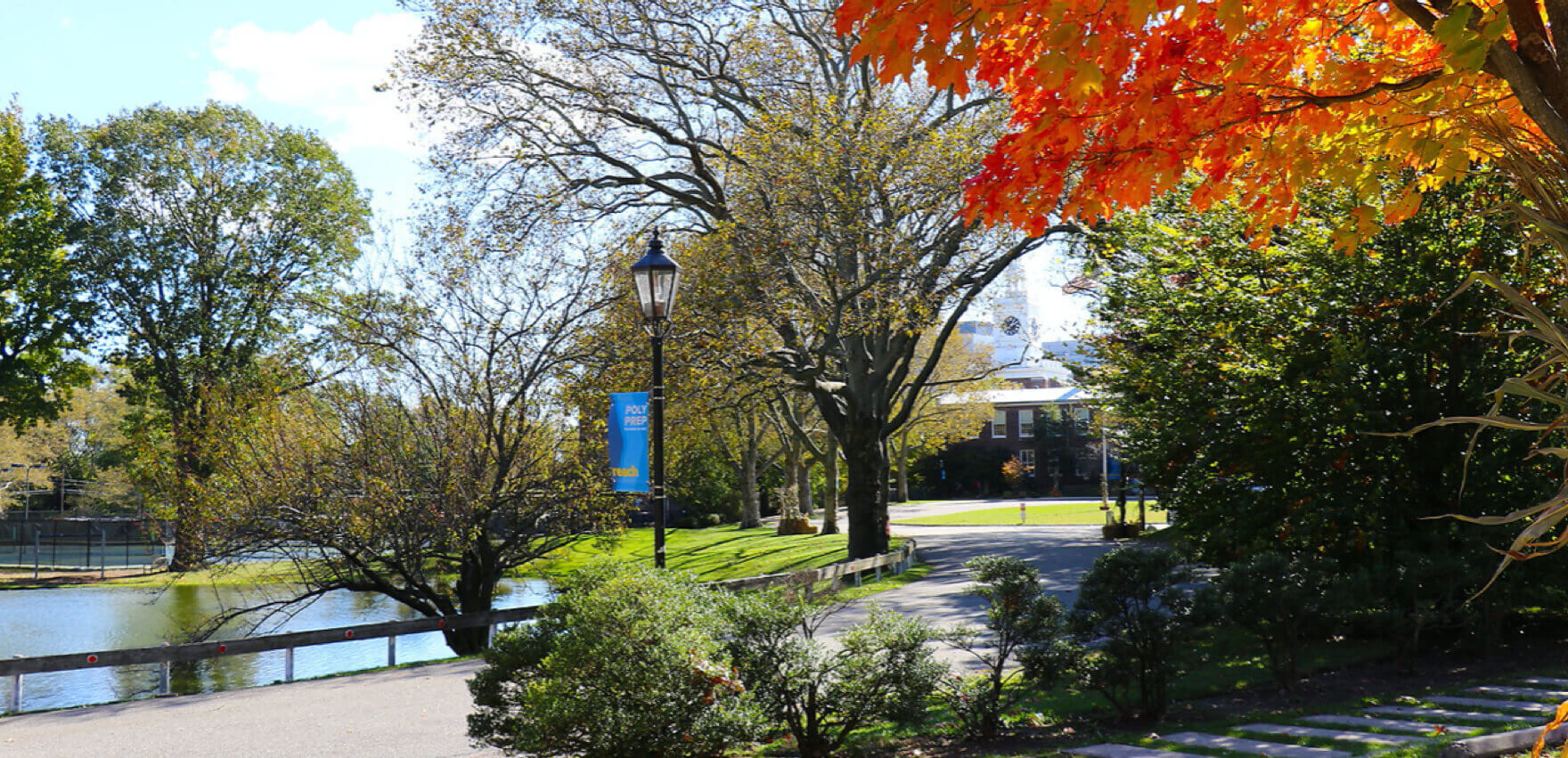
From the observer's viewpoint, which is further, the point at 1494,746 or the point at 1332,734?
the point at 1332,734

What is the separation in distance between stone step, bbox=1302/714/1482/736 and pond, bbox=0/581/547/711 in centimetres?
1188

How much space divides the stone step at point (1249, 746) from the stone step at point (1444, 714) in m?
1.40

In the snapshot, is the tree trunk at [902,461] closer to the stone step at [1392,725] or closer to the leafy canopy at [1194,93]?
the stone step at [1392,725]

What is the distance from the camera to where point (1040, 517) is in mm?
44156

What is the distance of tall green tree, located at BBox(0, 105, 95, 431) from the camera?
3184 centimetres

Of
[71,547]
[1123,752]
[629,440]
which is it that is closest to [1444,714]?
[1123,752]

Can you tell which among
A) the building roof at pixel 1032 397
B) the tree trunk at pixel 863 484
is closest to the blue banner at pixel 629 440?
the tree trunk at pixel 863 484

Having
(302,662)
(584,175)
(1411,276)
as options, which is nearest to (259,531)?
(302,662)

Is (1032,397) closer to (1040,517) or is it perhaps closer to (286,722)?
(1040,517)

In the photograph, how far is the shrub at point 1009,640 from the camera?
7.82 metres

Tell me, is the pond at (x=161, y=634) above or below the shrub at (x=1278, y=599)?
below

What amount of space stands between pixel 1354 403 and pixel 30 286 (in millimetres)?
36338

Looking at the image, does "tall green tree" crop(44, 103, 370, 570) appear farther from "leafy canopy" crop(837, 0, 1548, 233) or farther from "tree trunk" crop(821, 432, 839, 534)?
"leafy canopy" crop(837, 0, 1548, 233)

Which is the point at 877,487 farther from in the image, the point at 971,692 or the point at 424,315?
the point at 971,692
